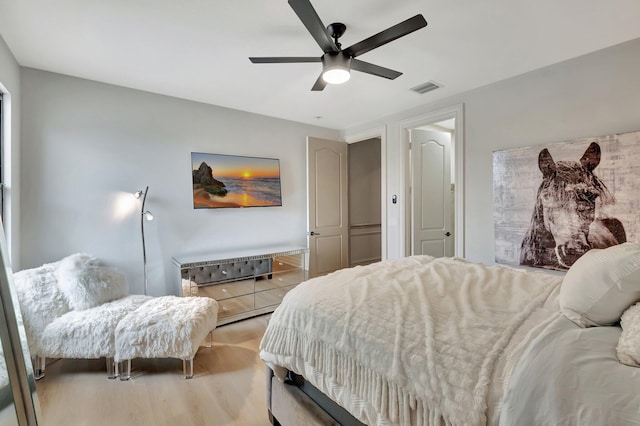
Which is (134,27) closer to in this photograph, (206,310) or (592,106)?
(206,310)

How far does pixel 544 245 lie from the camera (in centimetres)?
253

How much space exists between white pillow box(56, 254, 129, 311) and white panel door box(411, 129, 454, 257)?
3286 mm

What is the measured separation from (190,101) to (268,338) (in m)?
2.96

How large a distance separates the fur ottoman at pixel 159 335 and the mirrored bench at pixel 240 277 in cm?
69

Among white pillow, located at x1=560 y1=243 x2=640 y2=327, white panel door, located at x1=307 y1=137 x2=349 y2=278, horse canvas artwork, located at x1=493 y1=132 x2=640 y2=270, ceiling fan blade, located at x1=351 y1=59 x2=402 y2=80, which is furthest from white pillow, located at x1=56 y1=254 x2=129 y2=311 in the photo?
horse canvas artwork, located at x1=493 y1=132 x2=640 y2=270

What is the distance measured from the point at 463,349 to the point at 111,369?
2.58 metres

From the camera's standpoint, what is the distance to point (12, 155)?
2332mm

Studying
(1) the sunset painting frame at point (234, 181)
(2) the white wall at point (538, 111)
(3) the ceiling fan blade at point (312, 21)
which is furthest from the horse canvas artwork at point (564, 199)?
(1) the sunset painting frame at point (234, 181)

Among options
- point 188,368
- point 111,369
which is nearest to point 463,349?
point 188,368

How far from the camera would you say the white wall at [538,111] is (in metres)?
2.18

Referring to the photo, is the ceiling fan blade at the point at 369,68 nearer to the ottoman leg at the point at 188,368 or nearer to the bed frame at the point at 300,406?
the bed frame at the point at 300,406

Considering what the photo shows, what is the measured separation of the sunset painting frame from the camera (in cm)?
341

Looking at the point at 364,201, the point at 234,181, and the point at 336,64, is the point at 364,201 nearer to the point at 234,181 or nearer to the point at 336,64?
the point at 234,181

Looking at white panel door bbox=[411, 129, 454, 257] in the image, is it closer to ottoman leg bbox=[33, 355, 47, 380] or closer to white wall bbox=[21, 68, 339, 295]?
white wall bbox=[21, 68, 339, 295]
